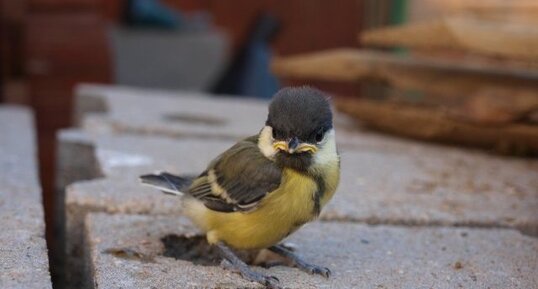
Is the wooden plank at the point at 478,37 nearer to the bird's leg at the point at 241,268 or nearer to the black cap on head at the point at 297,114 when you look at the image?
the black cap on head at the point at 297,114

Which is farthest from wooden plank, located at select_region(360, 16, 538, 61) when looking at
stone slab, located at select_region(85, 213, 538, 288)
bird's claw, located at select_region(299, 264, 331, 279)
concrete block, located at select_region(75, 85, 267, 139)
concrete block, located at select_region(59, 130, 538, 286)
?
bird's claw, located at select_region(299, 264, 331, 279)

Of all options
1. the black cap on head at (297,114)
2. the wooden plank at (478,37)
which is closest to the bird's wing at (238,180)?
the black cap on head at (297,114)

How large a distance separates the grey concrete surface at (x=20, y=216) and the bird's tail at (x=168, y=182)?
33 cm

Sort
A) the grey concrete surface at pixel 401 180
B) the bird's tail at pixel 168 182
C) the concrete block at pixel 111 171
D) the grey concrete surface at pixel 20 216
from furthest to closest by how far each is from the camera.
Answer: the grey concrete surface at pixel 401 180, the concrete block at pixel 111 171, the bird's tail at pixel 168 182, the grey concrete surface at pixel 20 216

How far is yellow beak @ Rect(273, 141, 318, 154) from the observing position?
2314 mm

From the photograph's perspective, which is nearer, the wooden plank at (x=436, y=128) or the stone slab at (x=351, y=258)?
the stone slab at (x=351, y=258)

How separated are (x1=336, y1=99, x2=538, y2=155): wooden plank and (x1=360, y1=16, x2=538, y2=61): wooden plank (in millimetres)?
336

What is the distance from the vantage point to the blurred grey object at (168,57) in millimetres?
6957

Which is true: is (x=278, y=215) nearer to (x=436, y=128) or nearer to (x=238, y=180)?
(x=238, y=180)

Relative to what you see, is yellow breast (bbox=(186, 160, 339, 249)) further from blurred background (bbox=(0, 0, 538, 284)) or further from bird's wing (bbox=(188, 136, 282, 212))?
blurred background (bbox=(0, 0, 538, 284))

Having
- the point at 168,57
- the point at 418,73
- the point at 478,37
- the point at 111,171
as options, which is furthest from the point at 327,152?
the point at 168,57

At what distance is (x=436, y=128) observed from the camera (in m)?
4.09

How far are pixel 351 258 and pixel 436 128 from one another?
1718mm

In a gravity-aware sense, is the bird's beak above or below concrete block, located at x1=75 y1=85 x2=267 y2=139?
above
